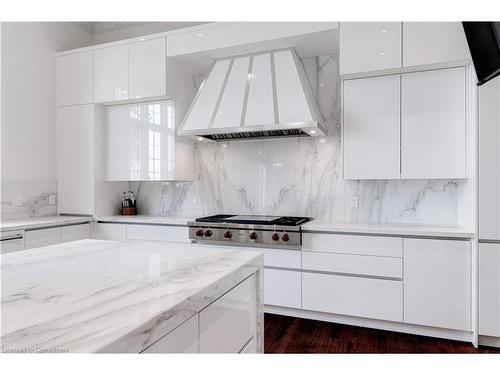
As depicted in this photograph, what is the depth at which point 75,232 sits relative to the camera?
3.52 metres

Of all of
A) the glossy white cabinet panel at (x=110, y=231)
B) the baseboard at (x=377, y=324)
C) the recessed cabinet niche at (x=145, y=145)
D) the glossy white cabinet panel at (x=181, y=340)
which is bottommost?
the baseboard at (x=377, y=324)

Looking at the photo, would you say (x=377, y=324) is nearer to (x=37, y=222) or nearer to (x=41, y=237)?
(x=41, y=237)

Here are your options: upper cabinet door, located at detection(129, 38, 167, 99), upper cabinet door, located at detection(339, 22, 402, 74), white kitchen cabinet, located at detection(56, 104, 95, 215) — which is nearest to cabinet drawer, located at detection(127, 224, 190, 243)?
white kitchen cabinet, located at detection(56, 104, 95, 215)

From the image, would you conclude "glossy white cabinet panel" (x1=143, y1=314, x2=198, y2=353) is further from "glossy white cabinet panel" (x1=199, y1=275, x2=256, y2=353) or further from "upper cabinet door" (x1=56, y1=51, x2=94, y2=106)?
"upper cabinet door" (x1=56, y1=51, x2=94, y2=106)

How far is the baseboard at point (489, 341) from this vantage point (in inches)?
96.1

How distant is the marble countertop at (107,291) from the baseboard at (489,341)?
81.9 inches

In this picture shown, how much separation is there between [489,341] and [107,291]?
274cm

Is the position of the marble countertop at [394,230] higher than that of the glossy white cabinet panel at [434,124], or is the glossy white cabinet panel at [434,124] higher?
the glossy white cabinet panel at [434,124]

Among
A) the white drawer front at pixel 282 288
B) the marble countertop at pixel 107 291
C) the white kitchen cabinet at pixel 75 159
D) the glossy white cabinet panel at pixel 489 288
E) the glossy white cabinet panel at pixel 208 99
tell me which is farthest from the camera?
the white kitchen cabinet at pixel 75 159

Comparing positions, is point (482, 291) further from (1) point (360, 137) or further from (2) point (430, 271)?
(1) point (360, 137)

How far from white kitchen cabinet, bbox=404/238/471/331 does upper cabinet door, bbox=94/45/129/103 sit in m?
3.19

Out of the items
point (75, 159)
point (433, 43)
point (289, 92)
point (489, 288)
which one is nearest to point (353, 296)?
point (489, 288)

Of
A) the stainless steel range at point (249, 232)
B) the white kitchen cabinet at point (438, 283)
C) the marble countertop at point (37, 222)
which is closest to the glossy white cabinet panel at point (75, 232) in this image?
the marble countertop at point (37, 222)

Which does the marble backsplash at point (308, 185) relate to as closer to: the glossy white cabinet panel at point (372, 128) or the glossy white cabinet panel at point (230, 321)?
the glossy white cabinet panel at point (372, 128)
